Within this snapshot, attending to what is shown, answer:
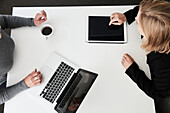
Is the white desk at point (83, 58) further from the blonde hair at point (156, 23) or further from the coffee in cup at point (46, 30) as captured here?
the blonde hair at point (156, 23)

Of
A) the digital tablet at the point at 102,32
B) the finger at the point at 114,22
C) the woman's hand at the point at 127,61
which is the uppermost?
the finger at the point at 114,22

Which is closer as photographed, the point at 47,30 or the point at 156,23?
the point at 156,23

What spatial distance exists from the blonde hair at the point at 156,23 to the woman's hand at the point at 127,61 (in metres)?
0.13

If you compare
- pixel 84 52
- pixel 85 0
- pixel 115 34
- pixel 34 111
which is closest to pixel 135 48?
pixel 115 34

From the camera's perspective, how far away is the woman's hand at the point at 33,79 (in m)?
0.95

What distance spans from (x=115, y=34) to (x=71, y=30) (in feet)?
0.86

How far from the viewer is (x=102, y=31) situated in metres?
Answer: 1.01

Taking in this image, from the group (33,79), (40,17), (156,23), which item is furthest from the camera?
(40,17)

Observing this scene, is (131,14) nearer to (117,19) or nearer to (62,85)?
(117,19)

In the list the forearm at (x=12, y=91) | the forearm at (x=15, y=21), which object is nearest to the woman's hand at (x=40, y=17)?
the forearm at (x=15, y=21)

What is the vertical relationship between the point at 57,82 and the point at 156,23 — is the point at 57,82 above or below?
below

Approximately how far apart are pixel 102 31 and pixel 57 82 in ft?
1.26

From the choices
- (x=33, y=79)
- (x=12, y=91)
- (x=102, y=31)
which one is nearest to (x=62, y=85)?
(x=33, y=79)

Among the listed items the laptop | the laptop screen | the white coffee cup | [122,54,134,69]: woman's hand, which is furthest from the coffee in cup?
[122,54,134,69]: woman's hand
